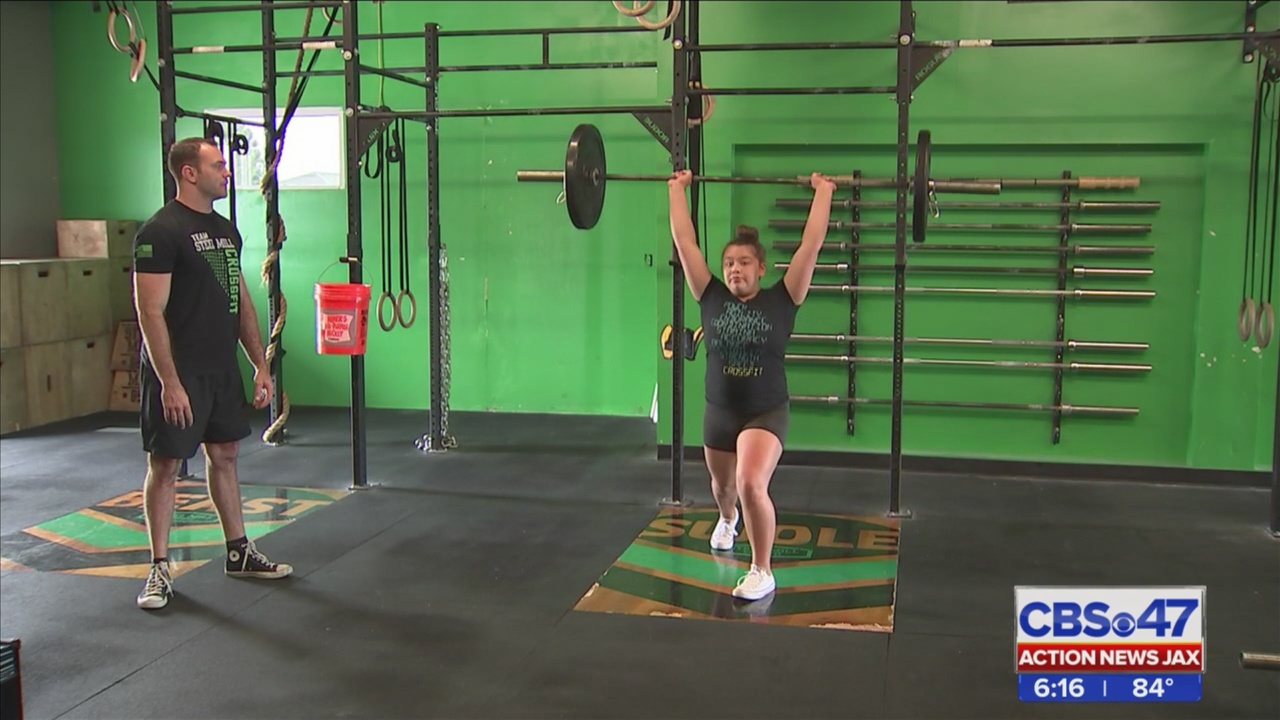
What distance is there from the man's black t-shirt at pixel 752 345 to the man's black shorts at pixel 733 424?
0.06 ft

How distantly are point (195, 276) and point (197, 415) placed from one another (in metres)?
0.42

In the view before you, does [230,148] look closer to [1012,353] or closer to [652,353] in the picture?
[652,353]

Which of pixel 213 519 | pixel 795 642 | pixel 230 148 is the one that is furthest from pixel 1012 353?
pixel 230 148

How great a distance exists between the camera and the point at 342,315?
4547 mm

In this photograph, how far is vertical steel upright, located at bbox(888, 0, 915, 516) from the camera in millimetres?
4102

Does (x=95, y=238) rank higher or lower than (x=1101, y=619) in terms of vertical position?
higher

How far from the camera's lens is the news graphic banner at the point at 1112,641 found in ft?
4.46

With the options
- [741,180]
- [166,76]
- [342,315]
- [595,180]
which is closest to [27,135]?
[166,76]

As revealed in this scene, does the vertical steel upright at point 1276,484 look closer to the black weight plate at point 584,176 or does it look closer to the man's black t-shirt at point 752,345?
the man's black t-shirt at point 752,345

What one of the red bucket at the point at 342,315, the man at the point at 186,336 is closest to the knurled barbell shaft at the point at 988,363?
the red bucket at the point at 342,315

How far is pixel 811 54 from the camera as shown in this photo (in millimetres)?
5094

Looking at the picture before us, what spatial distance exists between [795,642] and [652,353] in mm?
3602

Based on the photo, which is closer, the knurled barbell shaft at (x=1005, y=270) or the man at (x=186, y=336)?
the man at (x=186, y=336)

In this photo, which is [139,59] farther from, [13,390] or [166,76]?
[13,390]
